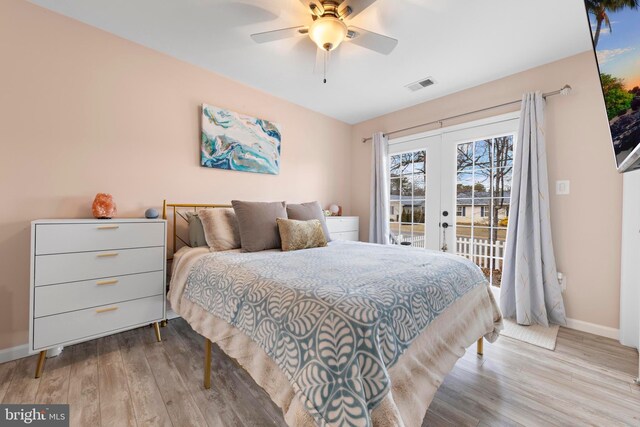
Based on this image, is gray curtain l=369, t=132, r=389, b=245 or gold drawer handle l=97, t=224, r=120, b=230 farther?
gray curtain l=369, t=132, r=389, b=245

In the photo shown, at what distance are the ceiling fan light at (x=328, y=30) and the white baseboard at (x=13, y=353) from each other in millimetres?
3010

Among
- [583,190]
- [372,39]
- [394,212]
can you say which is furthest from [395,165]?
[372,39]

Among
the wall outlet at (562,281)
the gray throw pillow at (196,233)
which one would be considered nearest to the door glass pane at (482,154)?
the wall outlet at (562,281)

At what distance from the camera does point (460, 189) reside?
3.11m

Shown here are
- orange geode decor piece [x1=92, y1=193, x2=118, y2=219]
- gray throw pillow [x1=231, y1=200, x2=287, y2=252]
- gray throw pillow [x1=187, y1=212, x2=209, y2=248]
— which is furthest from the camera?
gray throw pillow [x1=187, y1=212, x2=209, y2=248]

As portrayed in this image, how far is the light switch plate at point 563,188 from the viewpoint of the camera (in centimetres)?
238

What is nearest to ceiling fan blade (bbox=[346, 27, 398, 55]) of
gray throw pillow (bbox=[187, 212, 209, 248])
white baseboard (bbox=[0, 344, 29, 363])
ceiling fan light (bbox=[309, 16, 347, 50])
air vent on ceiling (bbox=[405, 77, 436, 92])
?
ceiling fan light (bbox=[309, 16, 347, 50])

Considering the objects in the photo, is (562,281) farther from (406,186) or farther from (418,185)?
(406,186)

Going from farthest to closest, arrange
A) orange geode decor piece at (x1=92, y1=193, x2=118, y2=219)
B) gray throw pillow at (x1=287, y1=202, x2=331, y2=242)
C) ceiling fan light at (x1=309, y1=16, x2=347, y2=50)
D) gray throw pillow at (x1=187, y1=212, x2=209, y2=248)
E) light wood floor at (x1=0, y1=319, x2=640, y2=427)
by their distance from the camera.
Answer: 1. gray throw pillow at (x1=287, y1=202, x2=331, y2=242)
2. gray throw pillow at (x1=187, y1=212, x2=209, y2=248)
3. orange geode decor piece at (x1=92, y1=193, x2=118, y2=219)
4. ceiling fan light at (x1=309, y1=16, x2=347, y2=50)
5. light wood floor at (x1=0, y1=319, x2=640, y2=427)

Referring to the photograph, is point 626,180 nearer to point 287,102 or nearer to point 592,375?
point 592,375

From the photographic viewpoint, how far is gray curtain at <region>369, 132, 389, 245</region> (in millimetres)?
3679

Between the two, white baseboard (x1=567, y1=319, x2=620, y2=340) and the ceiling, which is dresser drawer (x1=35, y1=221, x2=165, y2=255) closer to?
the ceiling

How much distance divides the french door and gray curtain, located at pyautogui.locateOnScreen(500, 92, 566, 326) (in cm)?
22

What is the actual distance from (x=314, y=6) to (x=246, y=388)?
→ 2.48 m
